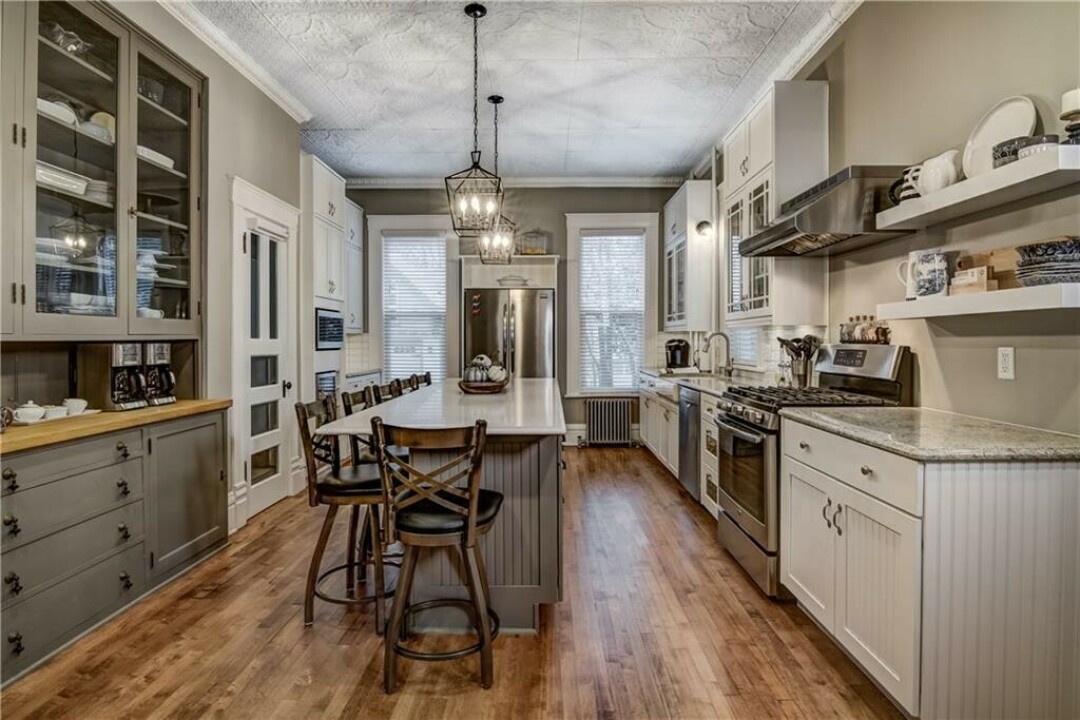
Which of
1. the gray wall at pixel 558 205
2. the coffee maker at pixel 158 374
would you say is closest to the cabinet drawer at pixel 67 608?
the coffee maker at pixel 158 374

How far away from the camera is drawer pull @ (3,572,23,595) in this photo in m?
2.11

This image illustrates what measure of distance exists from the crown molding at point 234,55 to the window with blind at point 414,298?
2225 mm

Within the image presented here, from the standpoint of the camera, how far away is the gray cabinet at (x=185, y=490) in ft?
9.61

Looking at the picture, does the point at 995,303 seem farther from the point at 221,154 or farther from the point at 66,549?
the point at 221,154

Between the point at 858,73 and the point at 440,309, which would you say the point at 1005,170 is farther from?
the point at 440,309

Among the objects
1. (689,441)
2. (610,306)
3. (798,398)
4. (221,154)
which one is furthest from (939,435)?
(610,306)

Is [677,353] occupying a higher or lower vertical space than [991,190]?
lower

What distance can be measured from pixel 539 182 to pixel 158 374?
468 cm

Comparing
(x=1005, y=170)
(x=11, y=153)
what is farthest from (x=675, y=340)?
(x=11, y=153)

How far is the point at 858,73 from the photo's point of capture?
128 inches

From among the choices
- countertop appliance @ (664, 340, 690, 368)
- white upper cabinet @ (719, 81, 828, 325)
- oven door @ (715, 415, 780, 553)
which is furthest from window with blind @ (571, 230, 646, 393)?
oven door @ (715, 415, 780, 553)

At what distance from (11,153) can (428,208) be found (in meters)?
4.81

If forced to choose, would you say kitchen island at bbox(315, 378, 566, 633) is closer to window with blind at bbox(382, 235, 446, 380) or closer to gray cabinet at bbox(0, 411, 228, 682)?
gray cabinet at bbox(0, 411, 228, 682)

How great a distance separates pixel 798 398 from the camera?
2.91 meters
